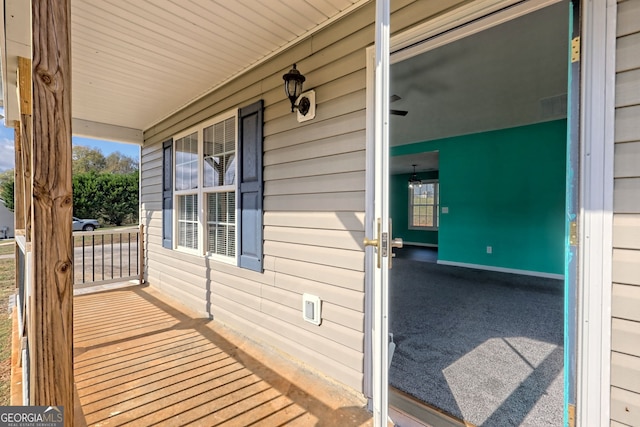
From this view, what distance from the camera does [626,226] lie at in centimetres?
114

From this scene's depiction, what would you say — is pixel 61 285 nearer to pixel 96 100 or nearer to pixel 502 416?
pixel 502 416

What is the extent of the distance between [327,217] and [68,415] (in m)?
1.61

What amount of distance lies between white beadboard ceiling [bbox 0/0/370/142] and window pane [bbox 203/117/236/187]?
47 centimetres

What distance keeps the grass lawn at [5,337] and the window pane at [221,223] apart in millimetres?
1871

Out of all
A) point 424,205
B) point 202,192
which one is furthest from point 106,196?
point 424,205

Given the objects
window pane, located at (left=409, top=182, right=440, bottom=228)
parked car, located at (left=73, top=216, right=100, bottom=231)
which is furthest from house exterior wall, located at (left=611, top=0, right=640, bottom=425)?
A: parked car, located at (left=73, top=216, right=100, bottom=231)

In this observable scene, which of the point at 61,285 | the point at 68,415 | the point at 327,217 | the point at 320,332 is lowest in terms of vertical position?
the point at 320,332

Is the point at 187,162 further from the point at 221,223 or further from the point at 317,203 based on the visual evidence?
the point at 317,203

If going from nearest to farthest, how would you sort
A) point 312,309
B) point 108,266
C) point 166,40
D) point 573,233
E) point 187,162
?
point 573,233, point 312,309, point 166,40, point 187,162, point 108,266

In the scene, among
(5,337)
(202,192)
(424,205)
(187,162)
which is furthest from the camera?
(424,205)

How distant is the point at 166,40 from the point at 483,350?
141 inches

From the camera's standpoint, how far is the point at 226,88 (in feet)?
10.3

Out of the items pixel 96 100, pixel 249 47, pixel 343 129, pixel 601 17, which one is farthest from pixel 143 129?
pixel 601 17

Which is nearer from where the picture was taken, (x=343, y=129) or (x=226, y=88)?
(x=343, y=129)
